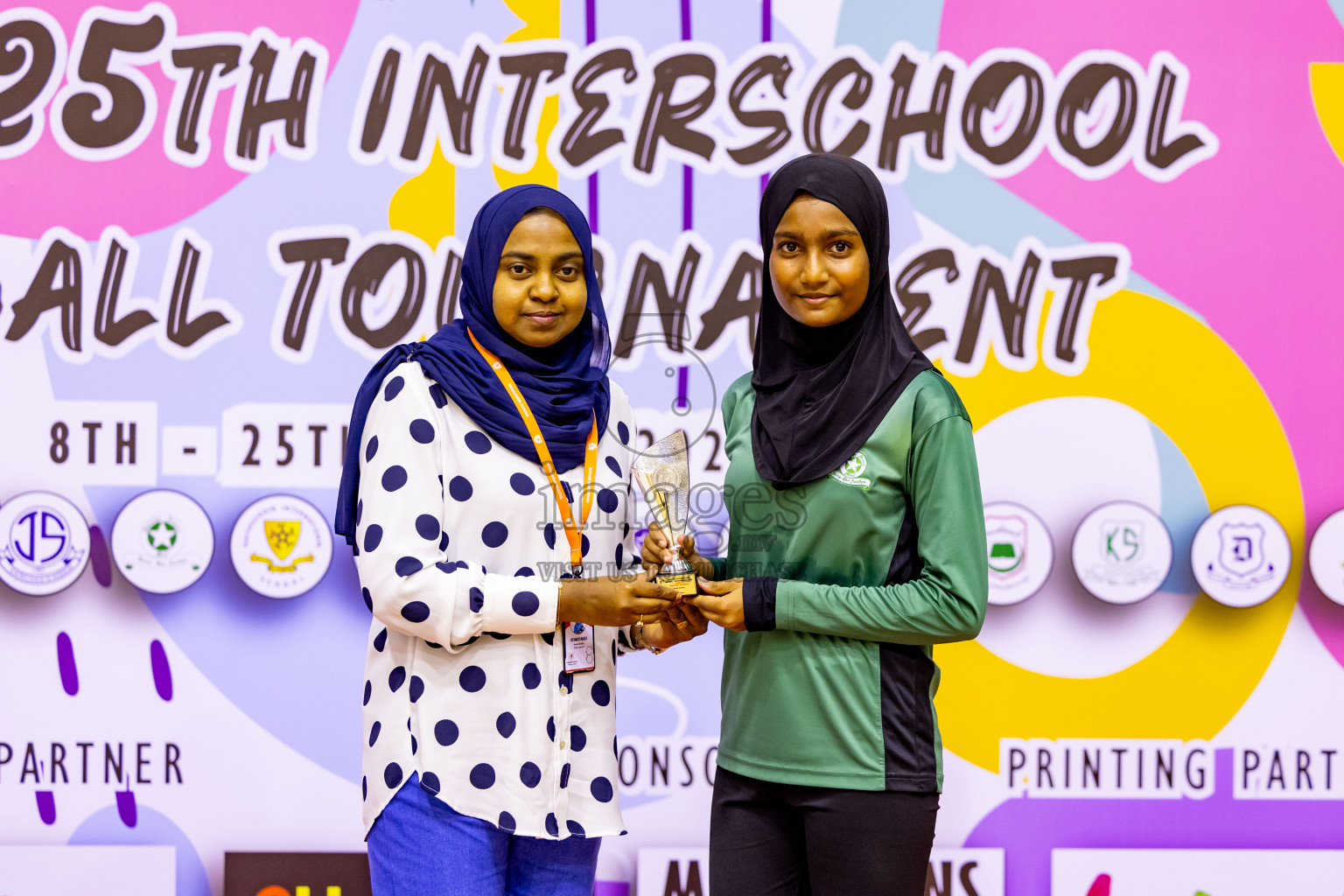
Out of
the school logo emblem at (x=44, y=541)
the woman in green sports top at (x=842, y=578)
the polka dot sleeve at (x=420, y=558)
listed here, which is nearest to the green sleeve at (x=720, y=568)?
the woman in green sports top at (x=842, y=578)

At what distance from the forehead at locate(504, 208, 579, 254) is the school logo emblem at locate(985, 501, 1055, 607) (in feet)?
4.85

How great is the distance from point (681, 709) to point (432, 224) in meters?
1.34

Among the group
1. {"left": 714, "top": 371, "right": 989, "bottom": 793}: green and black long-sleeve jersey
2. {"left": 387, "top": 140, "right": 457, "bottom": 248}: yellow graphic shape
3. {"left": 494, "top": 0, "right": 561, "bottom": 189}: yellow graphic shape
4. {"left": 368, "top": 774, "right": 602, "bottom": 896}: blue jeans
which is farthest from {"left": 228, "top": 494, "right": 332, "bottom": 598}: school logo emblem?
{"left": 714, "top": 371, "right": 989, "bottom": 793}: green and black long-sleeve jersey

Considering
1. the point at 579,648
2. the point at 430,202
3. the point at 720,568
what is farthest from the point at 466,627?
the point at 430,202

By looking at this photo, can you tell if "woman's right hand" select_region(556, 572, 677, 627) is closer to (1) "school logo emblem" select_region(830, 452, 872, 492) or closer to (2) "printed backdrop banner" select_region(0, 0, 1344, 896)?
(1) "school logo emblem" select_region(830, 452, 872, 492)

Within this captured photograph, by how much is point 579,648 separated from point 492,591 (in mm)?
185

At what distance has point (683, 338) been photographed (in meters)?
2.70

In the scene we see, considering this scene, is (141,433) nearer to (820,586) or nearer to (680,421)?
(680,421)

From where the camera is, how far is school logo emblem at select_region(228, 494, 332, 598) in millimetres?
2645

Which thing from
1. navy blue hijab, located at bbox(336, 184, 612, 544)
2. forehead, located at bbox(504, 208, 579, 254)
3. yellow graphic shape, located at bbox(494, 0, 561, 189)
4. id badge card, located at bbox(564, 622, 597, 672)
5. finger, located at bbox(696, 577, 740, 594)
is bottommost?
id badge card, located at bbox(564, 622, 597, 672)

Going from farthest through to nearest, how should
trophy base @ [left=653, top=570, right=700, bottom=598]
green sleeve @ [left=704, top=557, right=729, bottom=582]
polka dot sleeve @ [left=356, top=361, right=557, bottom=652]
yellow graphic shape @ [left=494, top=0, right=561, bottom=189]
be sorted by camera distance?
yellow graphic shape @ [left=494, top=0, right=561, bottom=189]
green sleeve @ [left=704, top=557, right=729, bottom=582]
trophy base @ [left=653, top=570, right=700, bottom=598]
polka dot sleeve @ [left=356, top=361, right=557, bottom=652]

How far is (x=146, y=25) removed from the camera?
2639 millimetres

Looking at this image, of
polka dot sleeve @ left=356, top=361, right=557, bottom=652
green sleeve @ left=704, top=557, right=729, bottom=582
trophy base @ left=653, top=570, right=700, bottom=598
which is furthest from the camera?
green sleeve @ left=704, top=557, right=729, bottom=582

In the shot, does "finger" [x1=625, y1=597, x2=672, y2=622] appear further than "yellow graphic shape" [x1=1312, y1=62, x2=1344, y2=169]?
No
